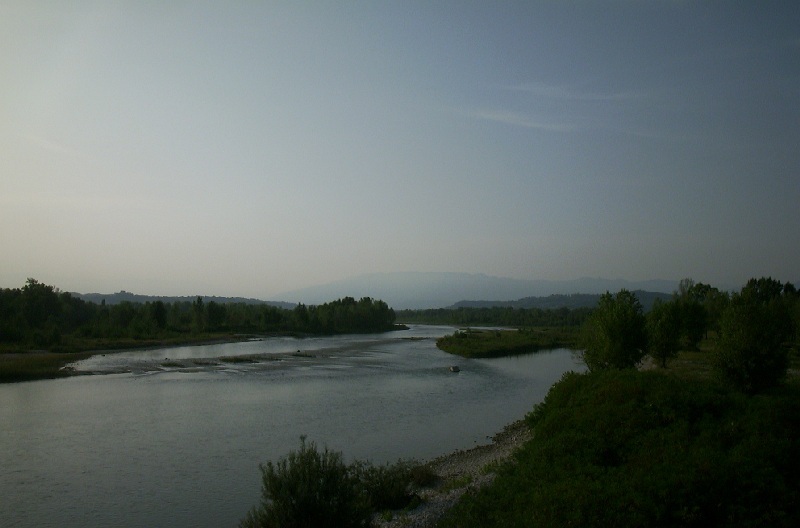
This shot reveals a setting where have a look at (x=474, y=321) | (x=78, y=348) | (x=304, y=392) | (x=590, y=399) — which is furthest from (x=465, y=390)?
(x=474, y=321)

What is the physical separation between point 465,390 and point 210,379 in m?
20.1

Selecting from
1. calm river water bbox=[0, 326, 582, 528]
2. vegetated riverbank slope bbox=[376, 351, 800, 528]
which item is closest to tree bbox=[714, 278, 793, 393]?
vegetated riverbank slope bbox=[376, 351, 800, 528]

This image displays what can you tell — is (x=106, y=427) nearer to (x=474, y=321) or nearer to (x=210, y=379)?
(x=210, y=379)

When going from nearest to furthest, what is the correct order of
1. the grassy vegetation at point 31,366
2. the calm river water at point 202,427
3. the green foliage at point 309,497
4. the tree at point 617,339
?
1. the green foliage at point 309,497
2. the calm river water at point 202,427
3. the tree at point 617,339
4. the grassy vegetation at point 31,366

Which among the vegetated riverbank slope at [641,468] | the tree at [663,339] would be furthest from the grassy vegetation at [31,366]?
the tree at [663,339]

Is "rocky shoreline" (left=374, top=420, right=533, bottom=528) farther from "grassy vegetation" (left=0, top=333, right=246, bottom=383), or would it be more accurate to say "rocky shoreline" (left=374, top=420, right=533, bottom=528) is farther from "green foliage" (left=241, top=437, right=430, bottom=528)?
"grassy vegetation" (left=0, top=333, right=246, bottom=383)

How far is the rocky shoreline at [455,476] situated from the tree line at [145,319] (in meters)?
56.4

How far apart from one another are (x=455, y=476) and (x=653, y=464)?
281 inches

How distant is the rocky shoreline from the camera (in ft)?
40.0

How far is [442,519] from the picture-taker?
1128cm

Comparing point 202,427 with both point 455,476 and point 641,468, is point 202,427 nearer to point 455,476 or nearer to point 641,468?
point 455,476

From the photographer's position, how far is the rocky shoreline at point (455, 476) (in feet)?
40.0

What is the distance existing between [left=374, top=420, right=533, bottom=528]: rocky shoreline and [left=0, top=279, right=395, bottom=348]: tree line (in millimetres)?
56408

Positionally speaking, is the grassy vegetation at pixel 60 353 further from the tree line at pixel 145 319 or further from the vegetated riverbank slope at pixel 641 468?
the vegetated riverbank slope at pixel 641 468
